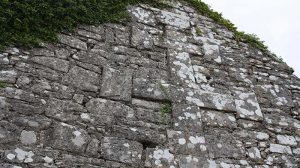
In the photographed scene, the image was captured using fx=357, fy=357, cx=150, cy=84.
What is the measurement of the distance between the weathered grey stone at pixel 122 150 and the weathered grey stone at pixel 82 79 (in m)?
0.67

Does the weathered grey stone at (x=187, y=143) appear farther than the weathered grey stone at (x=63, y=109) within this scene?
Yes

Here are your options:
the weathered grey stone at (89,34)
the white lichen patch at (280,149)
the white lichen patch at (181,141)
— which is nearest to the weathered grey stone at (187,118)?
the white lichen patch at (181,141)

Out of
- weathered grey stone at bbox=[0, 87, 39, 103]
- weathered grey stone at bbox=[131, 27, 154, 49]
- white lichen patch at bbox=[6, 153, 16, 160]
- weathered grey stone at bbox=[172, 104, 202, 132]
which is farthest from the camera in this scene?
weathered grey stone at bbox=[131, 27, 154, 49]

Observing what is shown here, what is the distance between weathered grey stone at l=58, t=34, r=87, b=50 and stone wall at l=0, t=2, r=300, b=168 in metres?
0.01

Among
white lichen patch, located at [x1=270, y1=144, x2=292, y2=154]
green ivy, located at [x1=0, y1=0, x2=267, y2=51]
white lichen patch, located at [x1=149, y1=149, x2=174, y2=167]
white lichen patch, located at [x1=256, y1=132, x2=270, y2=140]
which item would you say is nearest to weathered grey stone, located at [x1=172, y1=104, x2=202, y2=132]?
white lichen patch, located at [x1=149, y1=149, x2=174, y2=167]

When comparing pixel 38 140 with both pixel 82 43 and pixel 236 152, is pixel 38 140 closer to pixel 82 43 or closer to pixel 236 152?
pixel 82 43

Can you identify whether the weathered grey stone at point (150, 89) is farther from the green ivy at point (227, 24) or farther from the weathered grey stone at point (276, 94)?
the green ivy at point (227, 24)

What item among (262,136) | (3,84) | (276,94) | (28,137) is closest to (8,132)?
(28,137)

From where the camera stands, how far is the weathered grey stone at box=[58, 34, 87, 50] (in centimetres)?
419

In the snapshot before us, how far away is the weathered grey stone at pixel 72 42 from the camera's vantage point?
4188 mm

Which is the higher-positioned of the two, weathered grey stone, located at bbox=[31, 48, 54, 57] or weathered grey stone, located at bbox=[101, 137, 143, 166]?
weathered grey stone, located at bbox=[31, 48, 54, 57]

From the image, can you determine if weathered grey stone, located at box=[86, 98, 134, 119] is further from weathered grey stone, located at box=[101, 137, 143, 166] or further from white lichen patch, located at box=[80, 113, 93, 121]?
weathered grey stone, located at box=[101, 137, 143, 166]

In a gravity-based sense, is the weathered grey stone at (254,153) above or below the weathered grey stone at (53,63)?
below

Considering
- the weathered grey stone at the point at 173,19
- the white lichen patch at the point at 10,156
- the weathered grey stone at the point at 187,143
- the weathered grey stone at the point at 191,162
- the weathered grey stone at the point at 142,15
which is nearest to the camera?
the white lichen patch at the point at 10,156
